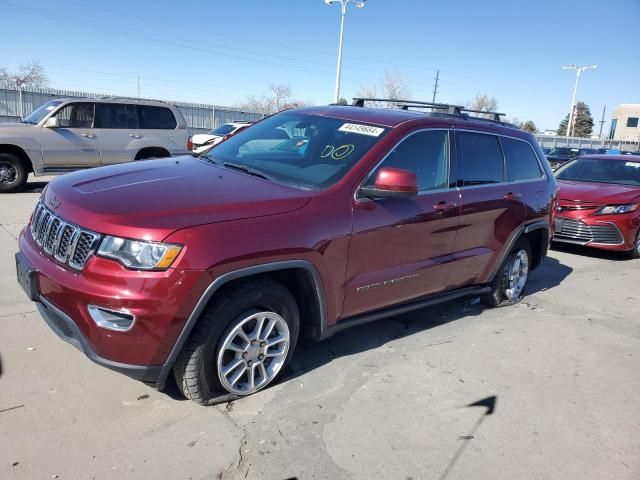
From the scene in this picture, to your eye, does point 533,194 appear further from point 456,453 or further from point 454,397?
point 456,453

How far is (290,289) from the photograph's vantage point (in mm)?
3402

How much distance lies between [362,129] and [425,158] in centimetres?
56

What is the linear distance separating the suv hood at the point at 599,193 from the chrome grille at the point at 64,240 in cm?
758

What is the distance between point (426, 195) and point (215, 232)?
186 centimetres

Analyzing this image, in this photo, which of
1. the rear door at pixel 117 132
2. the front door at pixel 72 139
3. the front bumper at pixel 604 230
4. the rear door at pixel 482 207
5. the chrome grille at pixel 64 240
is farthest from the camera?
the rear door at pixel 117 132

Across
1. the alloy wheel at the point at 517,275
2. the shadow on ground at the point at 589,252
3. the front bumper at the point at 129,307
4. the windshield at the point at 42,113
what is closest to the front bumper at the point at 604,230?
the shadow on ground at the point at 589,252

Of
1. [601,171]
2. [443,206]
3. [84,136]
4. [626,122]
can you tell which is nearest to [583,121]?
[626,122]

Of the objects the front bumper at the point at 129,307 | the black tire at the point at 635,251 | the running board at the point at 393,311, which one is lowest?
the black tire at the point at 635,251

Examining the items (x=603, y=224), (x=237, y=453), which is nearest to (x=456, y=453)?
(x=237, y=453)

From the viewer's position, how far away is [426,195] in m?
3.99

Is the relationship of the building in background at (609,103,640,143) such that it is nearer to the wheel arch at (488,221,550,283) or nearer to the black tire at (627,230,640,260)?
→ the black tire at (627,230,640,260)

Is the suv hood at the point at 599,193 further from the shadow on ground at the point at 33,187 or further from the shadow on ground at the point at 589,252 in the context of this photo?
the shadow on ground at the point at 33,187

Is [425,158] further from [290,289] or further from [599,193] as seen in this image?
[599,193]

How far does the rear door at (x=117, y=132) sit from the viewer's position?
10750 millimetres
